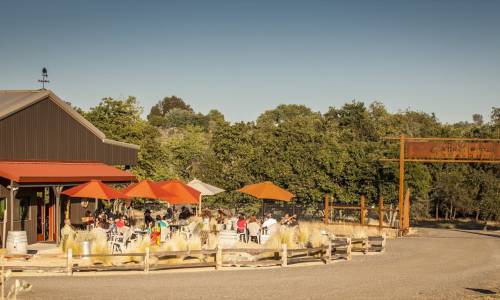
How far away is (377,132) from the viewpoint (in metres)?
66.1

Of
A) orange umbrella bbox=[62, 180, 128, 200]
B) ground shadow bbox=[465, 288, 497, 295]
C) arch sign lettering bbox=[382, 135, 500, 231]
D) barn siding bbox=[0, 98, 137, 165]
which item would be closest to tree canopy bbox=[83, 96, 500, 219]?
arch sign lettering bbox=[382, 135, 500, 231]

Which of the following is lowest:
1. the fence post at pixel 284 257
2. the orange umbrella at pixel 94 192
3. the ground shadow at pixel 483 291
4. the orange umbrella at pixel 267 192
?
the ground shadow at pixel 483 291

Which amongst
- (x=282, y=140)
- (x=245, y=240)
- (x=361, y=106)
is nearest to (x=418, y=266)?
(x=245, y=240)

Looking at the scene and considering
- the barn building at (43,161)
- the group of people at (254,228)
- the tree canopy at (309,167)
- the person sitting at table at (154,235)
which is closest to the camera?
the person sitting at table at (154,235)

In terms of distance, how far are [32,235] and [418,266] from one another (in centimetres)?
1404

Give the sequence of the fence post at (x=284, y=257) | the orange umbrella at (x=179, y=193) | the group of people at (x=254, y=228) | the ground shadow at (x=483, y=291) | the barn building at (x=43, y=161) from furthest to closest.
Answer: the group of people at (x=254, y=228) → the barn building at (x=43, y=161) → the orange umbrella at (x=179, y=193) → the fence post at (x=284, y=257) → the ground shadow at (x=483, y=291)

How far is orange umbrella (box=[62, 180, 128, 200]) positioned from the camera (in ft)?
72.1

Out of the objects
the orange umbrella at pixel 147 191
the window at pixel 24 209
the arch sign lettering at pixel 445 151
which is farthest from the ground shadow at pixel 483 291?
the window at pixel 24 209

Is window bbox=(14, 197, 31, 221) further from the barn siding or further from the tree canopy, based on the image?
the tree canopy

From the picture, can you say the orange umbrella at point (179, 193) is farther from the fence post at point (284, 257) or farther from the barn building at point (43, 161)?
the fence post at point (284, 257)

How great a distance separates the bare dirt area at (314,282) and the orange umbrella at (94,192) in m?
5.81

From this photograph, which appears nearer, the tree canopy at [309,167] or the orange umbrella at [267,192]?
the orange umbrella at [267,192]

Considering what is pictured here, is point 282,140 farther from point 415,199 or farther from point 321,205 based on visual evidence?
point 415,199

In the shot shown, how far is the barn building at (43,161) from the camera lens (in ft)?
73.6
